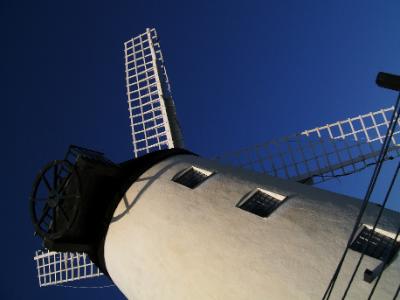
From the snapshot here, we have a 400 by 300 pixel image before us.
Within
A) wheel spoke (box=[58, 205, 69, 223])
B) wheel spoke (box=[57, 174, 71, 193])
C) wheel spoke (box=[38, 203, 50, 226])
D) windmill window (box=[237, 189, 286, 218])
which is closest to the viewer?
windmill window (box=[237, 189, 286, 218])

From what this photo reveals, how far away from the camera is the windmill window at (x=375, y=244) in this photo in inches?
230

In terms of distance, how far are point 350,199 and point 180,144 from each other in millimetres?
8034

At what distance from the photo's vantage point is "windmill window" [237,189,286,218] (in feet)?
23.9

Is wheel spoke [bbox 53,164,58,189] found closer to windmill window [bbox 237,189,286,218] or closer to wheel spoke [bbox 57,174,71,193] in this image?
wheel spoke [bbox 57,174,71,193]

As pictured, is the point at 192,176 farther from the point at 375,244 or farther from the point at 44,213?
the point at 375,244

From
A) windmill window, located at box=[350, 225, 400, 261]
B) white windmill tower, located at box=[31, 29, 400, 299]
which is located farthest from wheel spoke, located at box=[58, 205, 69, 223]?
windmill window, located at box=[350, 225, 400, 261]

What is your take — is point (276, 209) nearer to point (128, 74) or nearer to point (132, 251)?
point (132, 251)

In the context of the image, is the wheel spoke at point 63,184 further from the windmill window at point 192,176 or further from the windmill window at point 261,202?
the windmill window at point 261,202

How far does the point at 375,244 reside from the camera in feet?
19.8

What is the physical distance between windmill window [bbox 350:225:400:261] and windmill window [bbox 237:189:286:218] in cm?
145

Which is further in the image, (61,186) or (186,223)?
(61,186)

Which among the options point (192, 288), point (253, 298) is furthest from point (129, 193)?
point (253, 298)

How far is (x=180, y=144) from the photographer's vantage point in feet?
48.7

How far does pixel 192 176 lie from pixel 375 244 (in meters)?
4.02
